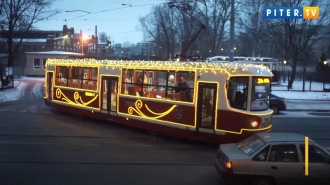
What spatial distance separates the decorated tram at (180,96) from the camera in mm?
13102

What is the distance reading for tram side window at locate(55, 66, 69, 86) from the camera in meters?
20.8

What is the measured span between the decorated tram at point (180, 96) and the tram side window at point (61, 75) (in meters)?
1.28

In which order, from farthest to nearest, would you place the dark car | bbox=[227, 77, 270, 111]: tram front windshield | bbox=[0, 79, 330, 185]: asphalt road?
the dark car < bbox=[227, 77, 270, 111]: tram front windshield < bbox=[0, 79, 330, 185]: asphalt road

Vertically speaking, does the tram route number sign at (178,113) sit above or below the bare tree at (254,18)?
below

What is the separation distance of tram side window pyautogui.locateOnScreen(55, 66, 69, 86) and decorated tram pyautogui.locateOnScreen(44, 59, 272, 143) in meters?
1.28

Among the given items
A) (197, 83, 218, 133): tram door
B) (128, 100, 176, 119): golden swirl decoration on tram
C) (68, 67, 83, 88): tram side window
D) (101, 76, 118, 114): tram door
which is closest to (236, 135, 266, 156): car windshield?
(197, 83, 218, 133): tram door

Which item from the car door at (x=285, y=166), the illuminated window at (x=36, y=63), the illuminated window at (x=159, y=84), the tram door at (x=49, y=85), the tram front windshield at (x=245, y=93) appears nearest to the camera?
the car door at (x=285, y=166)

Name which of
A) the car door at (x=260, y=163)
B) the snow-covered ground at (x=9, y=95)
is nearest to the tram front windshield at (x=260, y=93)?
the car door at (x=260, y=163)

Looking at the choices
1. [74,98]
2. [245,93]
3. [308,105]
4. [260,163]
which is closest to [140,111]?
[245,93]

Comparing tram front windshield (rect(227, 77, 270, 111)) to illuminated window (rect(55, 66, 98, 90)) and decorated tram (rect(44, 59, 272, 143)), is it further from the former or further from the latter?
illuminated window (rect(55, 66, 98, 90))

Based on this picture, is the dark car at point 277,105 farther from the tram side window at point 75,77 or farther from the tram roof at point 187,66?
the tram side window at point 75,77

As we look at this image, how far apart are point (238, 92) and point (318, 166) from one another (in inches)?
199

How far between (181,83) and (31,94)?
2268 centimetres

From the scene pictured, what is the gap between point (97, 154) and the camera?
1230cm
